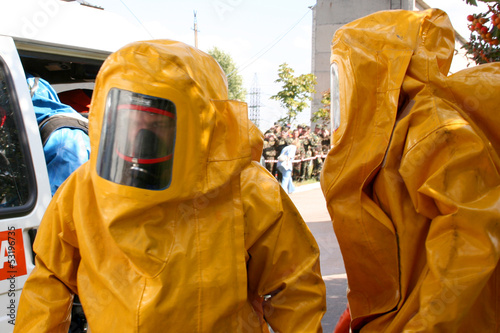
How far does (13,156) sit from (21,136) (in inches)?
4.5

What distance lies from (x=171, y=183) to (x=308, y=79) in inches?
690

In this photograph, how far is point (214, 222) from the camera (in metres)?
1.73

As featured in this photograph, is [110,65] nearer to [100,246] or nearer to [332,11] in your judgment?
[100,246]

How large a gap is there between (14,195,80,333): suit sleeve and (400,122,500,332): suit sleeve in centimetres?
128

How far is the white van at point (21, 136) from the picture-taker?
2.36 metres

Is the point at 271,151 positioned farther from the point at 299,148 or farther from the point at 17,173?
the point at 17,173

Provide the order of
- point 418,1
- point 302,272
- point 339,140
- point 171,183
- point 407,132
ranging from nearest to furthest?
point 171,183 → point 302,272 → point 407,132 → point 339,140 → point 418,1

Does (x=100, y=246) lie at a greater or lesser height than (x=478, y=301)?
greater

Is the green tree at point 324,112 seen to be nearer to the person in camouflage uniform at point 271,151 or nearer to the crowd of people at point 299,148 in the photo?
the crowd of people at point 299,148

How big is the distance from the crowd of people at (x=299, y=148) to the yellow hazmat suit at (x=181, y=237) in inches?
462

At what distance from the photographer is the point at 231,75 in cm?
4569

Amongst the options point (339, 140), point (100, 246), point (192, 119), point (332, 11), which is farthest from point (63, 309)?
point (332, 11)

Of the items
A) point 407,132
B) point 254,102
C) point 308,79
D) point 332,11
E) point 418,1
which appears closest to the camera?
point 407,132

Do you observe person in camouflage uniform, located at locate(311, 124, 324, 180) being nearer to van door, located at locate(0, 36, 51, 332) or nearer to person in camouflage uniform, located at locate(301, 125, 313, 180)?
person in camouflage uniform, located at locate(301, 125, 313, 180)
